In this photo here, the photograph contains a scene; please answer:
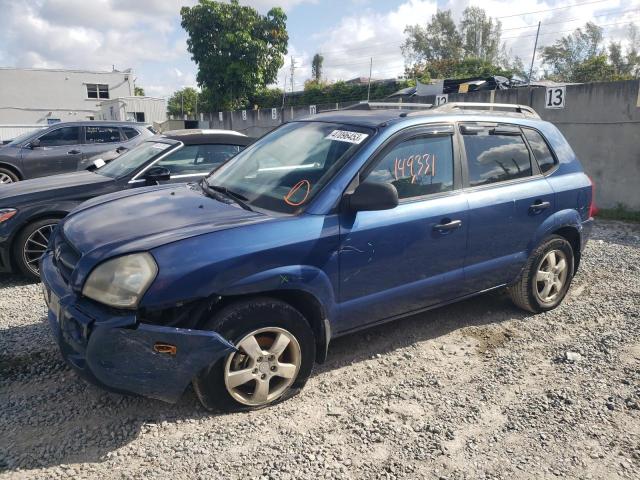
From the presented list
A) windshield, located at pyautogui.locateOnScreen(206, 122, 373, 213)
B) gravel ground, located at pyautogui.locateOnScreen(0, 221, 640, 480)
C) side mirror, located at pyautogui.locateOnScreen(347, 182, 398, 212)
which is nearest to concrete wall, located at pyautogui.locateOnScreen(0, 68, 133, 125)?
windshield, located at pyautogui.locateOnScreen(206, 122, 373, 213)

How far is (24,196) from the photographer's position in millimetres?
5027

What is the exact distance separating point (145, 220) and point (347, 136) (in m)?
1.44

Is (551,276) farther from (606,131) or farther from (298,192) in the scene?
(606,131)

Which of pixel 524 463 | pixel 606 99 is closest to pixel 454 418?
pixel 524 463

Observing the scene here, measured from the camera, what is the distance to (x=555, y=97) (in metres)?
9.32

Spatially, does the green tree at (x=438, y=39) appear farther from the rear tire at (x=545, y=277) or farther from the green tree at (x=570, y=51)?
the rear tire at (x=545, y=277)

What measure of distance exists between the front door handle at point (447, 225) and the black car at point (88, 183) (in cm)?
327

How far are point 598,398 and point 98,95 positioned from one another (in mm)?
50425

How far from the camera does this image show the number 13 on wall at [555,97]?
920 centimetres

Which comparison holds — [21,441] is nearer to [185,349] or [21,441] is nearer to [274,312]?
[185,349]

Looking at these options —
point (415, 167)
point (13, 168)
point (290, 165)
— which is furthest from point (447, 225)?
Result: point (13, 168)

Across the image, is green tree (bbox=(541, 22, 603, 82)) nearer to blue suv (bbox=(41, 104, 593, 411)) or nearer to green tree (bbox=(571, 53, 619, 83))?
green tree (bbox=(571, 53, 619, 83))

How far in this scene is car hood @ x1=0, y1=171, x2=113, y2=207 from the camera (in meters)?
5.03

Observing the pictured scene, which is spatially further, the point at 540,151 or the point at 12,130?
the point at 12,130
